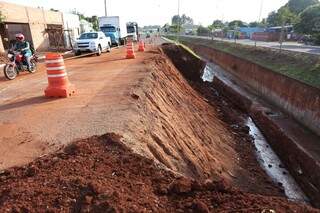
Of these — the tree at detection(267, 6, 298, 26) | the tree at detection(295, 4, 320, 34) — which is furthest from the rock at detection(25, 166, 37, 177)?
the tree at detection(267, 6, 298, 26)

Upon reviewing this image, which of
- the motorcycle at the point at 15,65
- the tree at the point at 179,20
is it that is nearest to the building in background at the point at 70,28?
the motorcycle at the point at 15,65

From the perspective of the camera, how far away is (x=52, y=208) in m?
4.18

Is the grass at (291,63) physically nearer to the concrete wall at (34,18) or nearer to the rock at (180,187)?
the rock at (180,187)

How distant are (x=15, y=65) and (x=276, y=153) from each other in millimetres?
12300

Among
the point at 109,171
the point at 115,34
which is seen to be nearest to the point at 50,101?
the point at 109,171

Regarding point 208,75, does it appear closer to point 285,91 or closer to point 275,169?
point 285,91

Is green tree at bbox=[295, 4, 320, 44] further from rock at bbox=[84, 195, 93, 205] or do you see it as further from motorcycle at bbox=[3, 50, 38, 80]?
rock at bbox=[84, 195, 93, 205]

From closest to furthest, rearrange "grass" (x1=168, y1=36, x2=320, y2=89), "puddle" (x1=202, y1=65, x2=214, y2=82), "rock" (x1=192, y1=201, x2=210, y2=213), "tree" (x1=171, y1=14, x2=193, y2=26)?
"rock" (x1=192, y1=201, x2=210, y2=213) → "grass" (x1=168, y1=36, x2=320, y2=89) → "puddle" (x1=202, y1=65, x2=214, y2=82) → "tree" (x1=171, y1=14, x2=193, y2=26)

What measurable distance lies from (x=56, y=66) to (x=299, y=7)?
284 ft

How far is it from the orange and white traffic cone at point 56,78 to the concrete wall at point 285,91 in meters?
11.4

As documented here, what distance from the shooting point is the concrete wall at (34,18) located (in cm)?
2764

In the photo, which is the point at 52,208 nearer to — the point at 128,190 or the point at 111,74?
the point at 128,190

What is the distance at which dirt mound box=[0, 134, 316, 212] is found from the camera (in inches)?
169

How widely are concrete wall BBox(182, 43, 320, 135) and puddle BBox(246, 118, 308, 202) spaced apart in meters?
2.52
